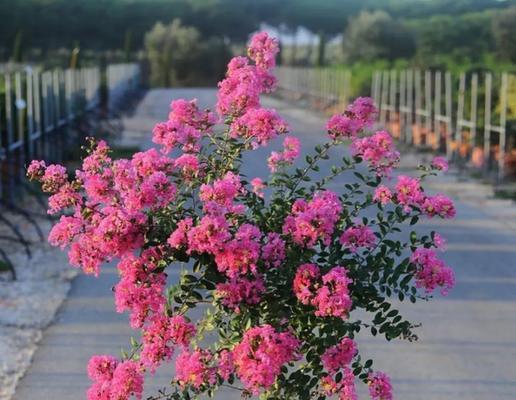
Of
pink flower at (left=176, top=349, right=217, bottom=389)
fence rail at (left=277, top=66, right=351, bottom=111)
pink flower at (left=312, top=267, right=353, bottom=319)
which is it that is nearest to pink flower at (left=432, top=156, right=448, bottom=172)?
pink flower at (left=312, top=267, right=353, bottom=319)

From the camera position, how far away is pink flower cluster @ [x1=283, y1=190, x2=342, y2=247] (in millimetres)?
3268

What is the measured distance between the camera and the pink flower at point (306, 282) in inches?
127

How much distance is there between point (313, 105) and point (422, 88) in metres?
17.0

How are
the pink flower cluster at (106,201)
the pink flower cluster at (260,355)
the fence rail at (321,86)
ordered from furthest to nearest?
the fence rail at (321,86) < the pink flower cluster at (106,201) < the pink flower cluster at (260,355)

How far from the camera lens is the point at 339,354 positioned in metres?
3.47

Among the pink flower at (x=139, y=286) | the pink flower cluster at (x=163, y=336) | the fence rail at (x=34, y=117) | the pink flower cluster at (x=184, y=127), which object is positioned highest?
the pink flower cluster at (x=184, y=127)

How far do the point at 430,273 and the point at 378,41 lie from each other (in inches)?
2158

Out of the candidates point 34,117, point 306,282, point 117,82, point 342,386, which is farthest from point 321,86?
point 306,282

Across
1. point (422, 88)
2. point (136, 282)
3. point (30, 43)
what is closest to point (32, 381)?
point (136, 282)

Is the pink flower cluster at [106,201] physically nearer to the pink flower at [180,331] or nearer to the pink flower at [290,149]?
the pink flower at [180,331]

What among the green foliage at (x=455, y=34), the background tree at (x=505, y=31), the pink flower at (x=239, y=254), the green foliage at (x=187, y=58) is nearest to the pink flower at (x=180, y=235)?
the pink flower at (x=239, y=254)

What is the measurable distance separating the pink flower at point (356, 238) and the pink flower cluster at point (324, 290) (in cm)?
21

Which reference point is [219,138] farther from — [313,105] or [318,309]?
[313,105]

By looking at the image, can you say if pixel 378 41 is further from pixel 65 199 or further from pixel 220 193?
pixel 220 193
